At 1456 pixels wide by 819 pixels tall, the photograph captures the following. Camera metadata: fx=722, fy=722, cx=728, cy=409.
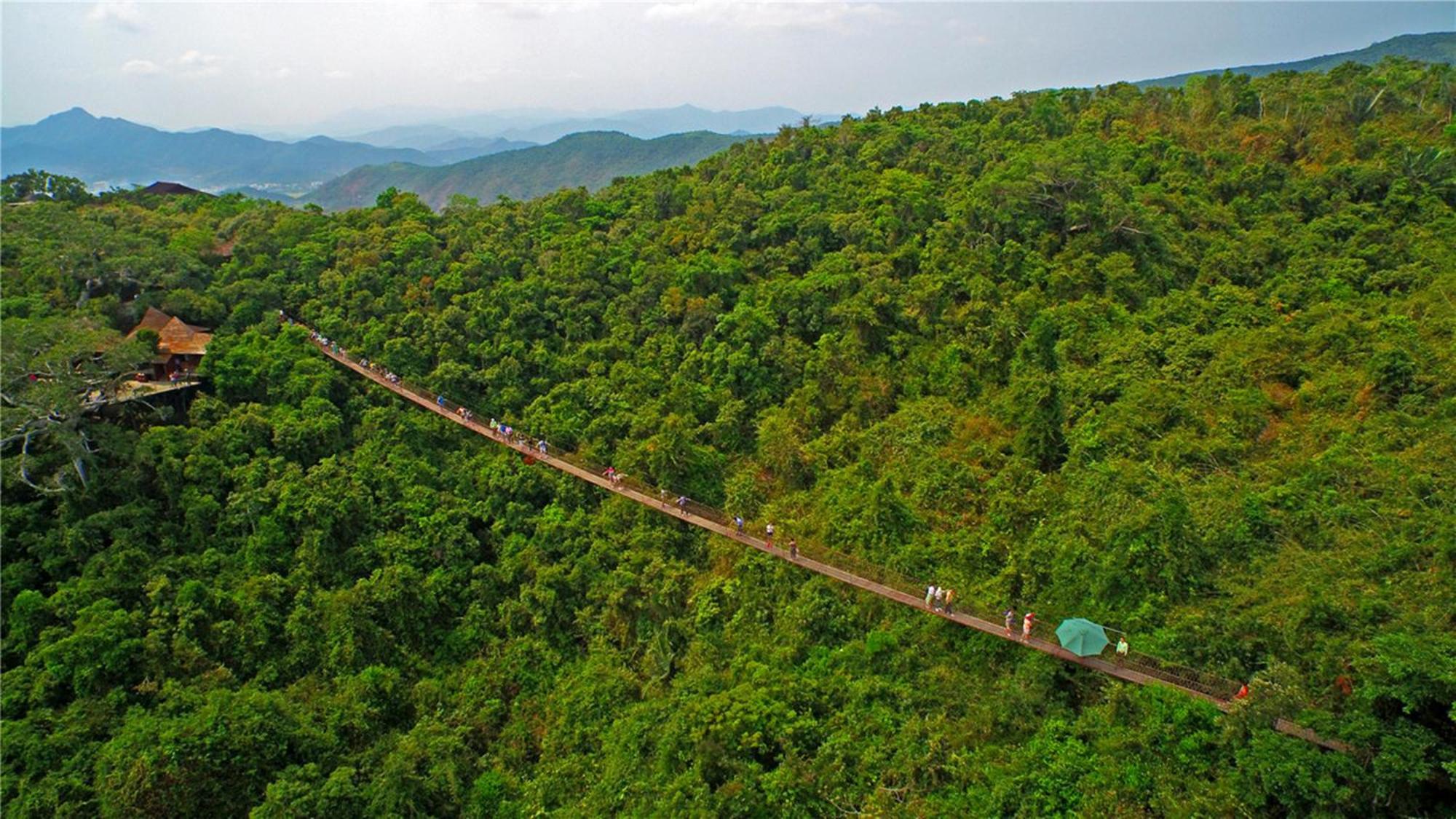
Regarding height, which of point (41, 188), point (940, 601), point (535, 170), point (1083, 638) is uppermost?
point (535, 170)

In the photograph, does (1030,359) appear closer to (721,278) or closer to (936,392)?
(936,392)

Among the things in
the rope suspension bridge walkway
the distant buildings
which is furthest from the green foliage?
the rope suspension bridge walkway

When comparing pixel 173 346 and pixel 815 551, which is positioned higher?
pixel 173 346

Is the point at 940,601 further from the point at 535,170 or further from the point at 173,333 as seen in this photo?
the point at 535,170

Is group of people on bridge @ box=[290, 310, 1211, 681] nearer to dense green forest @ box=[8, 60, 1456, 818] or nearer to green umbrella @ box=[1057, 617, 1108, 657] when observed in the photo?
green umbrella @ box=[1057, 617, 1108, 657]

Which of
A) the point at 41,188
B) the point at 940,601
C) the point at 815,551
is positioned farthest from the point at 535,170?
the point at 940,601
